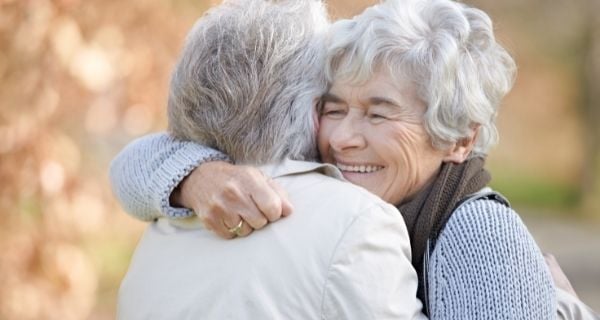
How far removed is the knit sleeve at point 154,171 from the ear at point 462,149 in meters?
0.54

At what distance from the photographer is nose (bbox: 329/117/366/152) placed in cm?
247

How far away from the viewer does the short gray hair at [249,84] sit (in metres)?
2.32

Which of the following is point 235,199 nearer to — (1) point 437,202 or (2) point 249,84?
(2) point 249,84

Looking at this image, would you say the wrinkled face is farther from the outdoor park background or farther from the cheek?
the outdoor park background

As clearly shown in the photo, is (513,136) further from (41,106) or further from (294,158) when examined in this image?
(294,158)

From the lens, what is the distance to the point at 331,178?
229 centimetres

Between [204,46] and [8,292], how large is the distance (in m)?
2.05

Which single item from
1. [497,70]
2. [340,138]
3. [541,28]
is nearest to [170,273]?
[340,138]

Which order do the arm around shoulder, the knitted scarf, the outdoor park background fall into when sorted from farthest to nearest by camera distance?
1. the outdoor park background
2. the knitted scarf
3. the arm around shoulder

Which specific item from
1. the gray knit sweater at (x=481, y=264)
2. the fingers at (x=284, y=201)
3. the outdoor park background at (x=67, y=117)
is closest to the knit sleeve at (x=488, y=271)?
the gray knit sweater at (x=481, y=264)

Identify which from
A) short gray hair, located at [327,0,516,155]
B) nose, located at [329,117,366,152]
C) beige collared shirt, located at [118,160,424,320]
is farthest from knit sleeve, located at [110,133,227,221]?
short gray hair, located at [327,0,516,155]

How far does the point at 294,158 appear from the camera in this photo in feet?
7.71

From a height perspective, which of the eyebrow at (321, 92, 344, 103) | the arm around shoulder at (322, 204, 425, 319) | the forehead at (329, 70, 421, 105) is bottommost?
the arm around shoulder at (322, 204, 425, 319)

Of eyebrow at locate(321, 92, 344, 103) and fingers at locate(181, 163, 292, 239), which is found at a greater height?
eyebrow at locate(321, 92, 344, 103)
